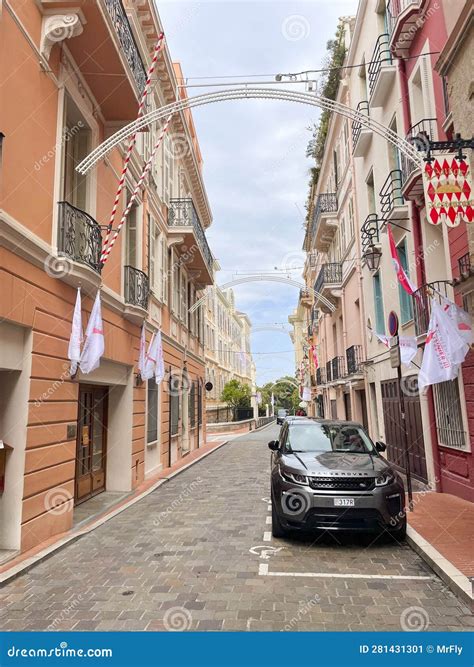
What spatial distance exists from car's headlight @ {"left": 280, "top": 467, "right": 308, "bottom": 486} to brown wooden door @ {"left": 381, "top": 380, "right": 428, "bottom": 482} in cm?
436

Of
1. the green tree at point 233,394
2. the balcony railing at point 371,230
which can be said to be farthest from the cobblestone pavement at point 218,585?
the green tree at point 233,394

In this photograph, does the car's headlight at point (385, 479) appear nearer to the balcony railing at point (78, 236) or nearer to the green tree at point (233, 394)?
the balcony railing at point (78, 236)

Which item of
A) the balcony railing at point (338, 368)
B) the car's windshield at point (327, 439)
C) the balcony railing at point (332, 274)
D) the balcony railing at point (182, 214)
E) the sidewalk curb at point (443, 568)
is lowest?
the sidewalk curb at point (443, 568)

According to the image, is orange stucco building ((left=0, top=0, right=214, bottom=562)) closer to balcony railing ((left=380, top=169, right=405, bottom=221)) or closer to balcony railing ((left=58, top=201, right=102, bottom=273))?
balcony railing ((left=58, top=201, right=102, bottom=273))

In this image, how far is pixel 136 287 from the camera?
11391mm

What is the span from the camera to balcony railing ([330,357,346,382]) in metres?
21.7

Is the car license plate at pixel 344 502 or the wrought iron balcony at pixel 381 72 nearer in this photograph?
the car license plate at pixel 344 502

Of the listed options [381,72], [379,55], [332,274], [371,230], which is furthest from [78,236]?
[332,274]

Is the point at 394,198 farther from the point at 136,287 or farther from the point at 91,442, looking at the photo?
the point at 91,442

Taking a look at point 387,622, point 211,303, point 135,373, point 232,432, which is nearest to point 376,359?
point 135,373

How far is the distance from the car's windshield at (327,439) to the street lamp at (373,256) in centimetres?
703

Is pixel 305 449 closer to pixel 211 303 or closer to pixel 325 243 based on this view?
pixel 325 243

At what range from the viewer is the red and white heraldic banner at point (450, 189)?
21.0 ft

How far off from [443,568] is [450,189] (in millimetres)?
4759
